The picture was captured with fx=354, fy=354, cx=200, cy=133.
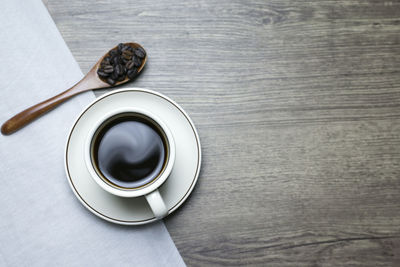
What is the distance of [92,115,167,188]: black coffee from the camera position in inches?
28.0

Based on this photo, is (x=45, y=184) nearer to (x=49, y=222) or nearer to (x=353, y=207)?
(x=49, y=222)

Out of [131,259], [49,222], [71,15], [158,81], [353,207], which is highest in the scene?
[71,15]

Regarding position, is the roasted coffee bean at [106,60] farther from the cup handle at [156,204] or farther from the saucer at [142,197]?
the cup handle at [156,204]

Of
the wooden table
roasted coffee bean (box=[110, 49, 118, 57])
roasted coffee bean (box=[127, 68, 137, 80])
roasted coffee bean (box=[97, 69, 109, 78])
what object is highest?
roasted coffee bean (box=[110, 49, 118, 57])

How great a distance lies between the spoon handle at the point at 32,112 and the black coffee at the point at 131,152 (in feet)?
0.46

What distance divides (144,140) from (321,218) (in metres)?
0.44

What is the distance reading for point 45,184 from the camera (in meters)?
0.75

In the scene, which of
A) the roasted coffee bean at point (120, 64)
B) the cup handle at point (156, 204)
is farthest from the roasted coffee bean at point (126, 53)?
the cup handle at point (156, 204)

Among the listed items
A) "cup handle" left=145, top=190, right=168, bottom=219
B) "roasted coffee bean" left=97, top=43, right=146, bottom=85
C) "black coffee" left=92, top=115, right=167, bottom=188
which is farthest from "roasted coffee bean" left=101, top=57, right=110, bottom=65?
"cup handle" left=145, top=190, right=168, bottom=219

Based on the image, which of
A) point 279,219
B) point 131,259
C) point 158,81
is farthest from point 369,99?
point 131,259

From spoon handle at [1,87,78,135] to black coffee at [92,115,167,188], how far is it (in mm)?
140

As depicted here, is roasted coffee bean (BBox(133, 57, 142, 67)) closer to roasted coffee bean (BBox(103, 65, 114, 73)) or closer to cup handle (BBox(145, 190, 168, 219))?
roasted coffee bean (BBox(103, 65, 114, 73))

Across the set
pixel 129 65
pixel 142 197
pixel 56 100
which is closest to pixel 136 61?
pixel 129 65

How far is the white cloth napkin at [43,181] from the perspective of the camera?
75 centimetres
